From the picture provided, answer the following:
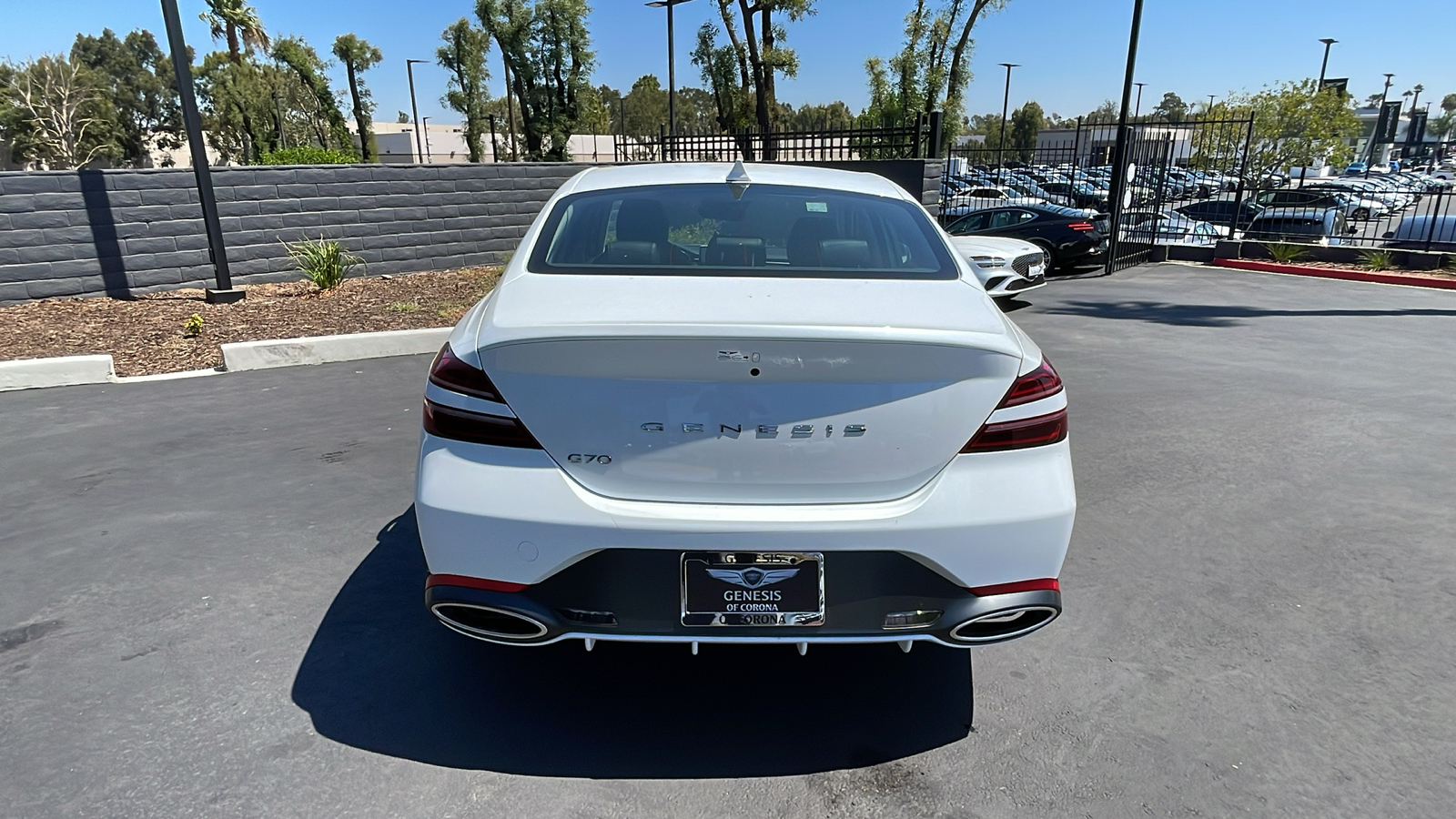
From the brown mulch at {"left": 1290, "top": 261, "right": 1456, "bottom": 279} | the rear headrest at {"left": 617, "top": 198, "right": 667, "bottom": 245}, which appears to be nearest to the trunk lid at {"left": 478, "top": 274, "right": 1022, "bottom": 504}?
the rear headrest at {"left": 617, "top": 198, "right": 667, "bottom": 245}

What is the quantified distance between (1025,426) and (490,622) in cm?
154

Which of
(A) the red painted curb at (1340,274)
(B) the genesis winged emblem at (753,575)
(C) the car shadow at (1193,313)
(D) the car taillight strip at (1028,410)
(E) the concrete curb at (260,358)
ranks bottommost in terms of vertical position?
(A) the red painted curb at (1340,274)

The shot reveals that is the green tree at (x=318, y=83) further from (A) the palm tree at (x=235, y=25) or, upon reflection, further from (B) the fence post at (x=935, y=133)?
(B) the fence post at (x=935, y=133)

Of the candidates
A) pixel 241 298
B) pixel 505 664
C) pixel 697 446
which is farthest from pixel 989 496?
pixel 241 298

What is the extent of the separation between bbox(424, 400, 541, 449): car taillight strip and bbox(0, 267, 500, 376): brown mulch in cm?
610

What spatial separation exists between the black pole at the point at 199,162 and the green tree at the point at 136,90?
53674mm

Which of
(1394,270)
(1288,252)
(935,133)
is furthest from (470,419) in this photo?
(1288,252)

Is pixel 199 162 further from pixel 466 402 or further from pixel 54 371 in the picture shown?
pixel 466 402

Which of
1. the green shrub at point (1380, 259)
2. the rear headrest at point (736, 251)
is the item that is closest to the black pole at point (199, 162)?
the rear headrest at point (736, 251)

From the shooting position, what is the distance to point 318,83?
46938 mm

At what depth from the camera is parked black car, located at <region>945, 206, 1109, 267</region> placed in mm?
14242

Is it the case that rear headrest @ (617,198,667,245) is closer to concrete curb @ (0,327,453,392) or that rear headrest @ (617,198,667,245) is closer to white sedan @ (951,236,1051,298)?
concrete curb @ (0,327,453,392)

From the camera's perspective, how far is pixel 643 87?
78938 millimetres

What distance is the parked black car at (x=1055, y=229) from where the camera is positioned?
1424cm
